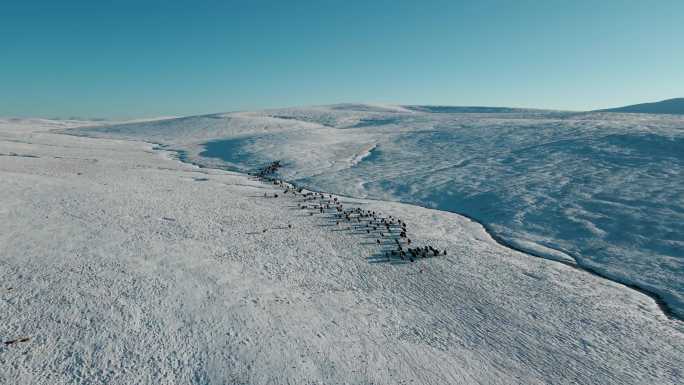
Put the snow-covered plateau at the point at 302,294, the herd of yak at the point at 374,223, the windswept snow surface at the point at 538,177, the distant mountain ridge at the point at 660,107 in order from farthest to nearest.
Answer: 1. the distant mountain ridge at the point at 660,107
2. the windswept snow surface at the point at 538,177
3. the herd of yak at the point at 374,223
4. the snow-covered plateau at the point at 302,294

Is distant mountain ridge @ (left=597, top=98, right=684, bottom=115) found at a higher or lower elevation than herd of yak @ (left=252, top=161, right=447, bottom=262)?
higher

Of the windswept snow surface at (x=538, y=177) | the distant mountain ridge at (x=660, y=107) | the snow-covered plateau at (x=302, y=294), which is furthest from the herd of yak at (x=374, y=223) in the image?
the distant mountain ridge at (x=660, y=107)

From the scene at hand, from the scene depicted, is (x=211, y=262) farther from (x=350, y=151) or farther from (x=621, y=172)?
(x=350, y=151)

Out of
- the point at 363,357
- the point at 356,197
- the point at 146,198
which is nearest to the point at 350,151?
the point at 356,197

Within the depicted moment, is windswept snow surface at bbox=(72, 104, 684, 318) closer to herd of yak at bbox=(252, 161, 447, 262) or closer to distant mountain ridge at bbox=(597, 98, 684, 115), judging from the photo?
herd of yak at bbox=(252, 161, 447, 262)

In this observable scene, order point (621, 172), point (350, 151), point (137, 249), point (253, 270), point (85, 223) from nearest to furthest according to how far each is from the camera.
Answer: point (253, 270), point (137, 249), point (85, 223), point (621, 172), point (350, 151)

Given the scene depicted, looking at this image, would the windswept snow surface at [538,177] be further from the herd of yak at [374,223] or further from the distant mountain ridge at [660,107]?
the distant mountain ridge at [660,107]

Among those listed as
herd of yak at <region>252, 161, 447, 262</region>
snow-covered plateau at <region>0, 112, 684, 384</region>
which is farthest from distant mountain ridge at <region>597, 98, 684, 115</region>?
herd of yak at <region>252, 161, 447, 262</region>
